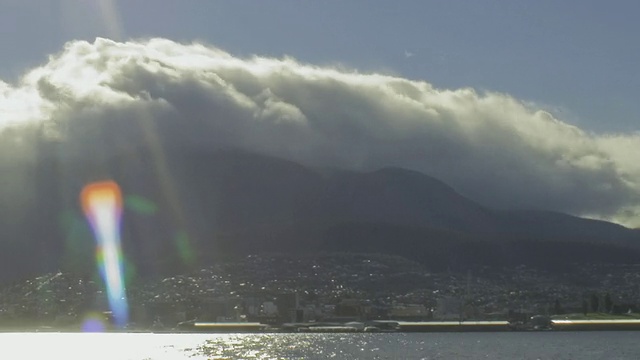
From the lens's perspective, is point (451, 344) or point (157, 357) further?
point (451, 344)

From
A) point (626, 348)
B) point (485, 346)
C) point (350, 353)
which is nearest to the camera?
point (350, 353)

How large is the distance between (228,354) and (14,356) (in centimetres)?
3175

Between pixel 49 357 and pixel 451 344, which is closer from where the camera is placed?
pixel 49 357

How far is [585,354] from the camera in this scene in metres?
128

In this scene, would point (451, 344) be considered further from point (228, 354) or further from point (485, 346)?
point (228, 354)

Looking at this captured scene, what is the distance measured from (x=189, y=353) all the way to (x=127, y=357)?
8138 mm

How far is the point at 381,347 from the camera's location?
493 ft

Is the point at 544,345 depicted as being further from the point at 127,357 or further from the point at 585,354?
the point at 127,357

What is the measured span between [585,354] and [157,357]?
47439 millimetres

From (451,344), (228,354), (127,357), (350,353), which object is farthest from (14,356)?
(451,344)

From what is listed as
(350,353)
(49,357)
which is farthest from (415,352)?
(49,357)

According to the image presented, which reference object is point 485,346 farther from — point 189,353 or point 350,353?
point 189,353

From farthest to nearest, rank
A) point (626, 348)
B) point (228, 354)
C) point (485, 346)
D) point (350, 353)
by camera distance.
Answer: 1. point (485, 346)
2. point (626, 348)
3. point (350, 353)
4. point (228, 354)

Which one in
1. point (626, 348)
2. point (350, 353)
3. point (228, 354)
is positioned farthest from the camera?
point (626, 348)
